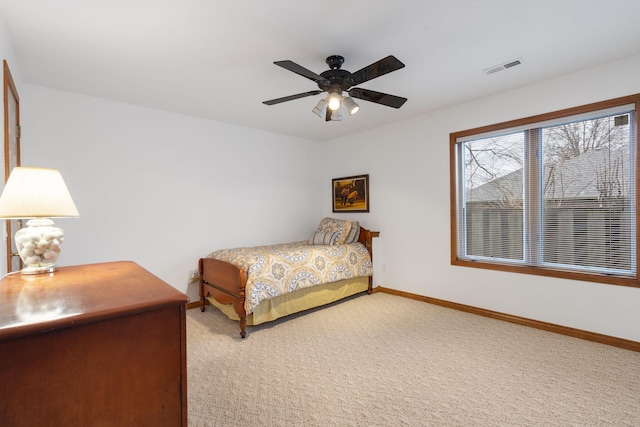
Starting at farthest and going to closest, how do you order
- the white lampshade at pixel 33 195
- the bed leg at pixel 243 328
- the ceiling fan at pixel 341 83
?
the bed leg at pixel 243 328
the ceiling fan at pixel 341 83
the white lampshade at pixel 33 195

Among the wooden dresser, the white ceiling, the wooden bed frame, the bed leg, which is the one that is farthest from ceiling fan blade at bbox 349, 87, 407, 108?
the bed leg

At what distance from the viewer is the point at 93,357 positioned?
916 mm

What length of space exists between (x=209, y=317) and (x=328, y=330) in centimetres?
143

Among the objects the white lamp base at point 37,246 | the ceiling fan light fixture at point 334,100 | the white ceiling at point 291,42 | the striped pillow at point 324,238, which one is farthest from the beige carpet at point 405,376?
the white ceiling at point 291,42

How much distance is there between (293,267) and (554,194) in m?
2.78

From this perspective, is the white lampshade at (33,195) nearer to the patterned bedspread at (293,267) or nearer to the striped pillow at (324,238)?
the patterned bedspread at (293,267)

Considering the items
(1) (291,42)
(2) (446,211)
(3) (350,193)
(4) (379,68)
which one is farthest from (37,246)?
(3) (350,193)

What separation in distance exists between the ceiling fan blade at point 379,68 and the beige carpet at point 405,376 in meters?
2.19

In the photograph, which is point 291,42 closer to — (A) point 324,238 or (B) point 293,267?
(B) point 293,267

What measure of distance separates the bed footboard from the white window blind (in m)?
2.60

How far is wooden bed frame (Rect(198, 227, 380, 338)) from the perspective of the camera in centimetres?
300

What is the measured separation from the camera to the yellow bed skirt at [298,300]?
3.18 m

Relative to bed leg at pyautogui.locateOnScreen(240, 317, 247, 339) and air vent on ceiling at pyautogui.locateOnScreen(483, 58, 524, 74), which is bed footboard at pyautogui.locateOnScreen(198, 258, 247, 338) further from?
air vent on ceiling at pyautogui.locateOnScreen(483, 58, 524, 74)

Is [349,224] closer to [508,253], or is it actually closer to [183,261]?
[508,253]
